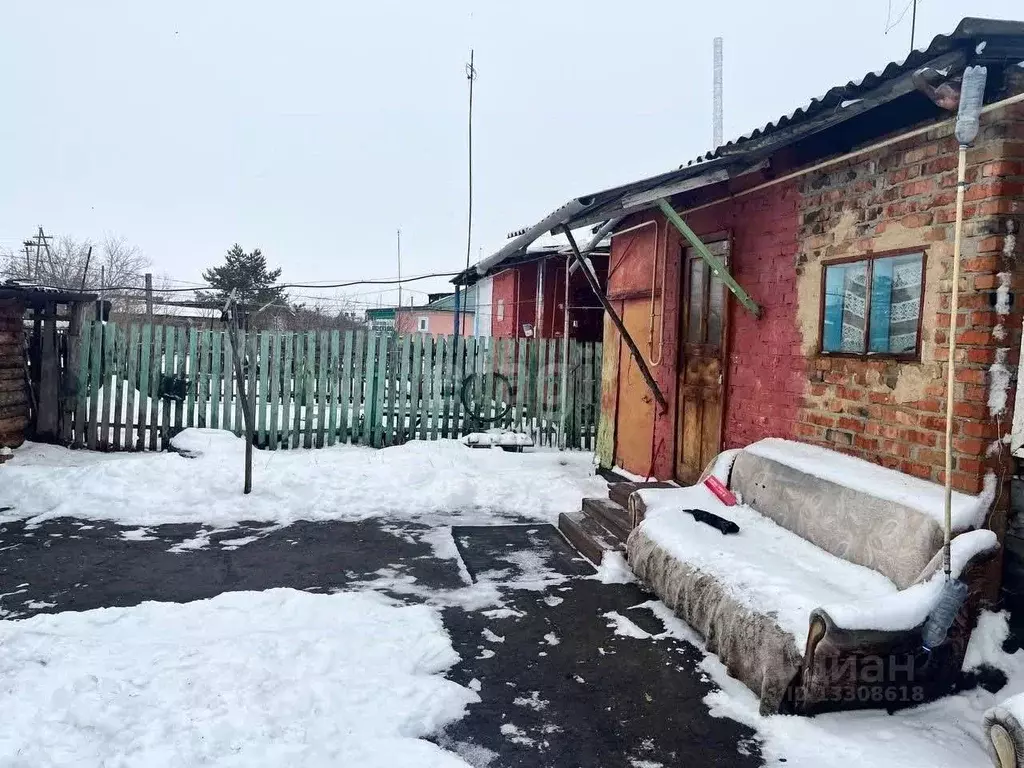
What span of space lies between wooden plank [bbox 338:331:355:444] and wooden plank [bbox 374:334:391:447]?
39cm

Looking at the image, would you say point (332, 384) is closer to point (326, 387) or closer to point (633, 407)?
point (326, 387)

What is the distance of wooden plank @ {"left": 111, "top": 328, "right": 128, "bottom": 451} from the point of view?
30.2 feet

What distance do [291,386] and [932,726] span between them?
8443 millimetres

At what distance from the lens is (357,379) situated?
9891 millimetres

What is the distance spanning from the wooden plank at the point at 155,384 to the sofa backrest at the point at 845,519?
784cm

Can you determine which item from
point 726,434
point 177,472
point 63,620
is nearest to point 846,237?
point 726,434

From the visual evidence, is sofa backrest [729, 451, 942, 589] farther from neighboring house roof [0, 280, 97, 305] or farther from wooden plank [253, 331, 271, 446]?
neighboring house roof [0, 280, 97, 305]

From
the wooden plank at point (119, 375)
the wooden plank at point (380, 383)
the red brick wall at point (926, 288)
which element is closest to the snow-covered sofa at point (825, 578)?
the red brick wall at point (926, 288)

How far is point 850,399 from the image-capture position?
14.5ft

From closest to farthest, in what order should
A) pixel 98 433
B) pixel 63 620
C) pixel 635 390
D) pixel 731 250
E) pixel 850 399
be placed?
pixel 63 620 < pixel 850 399 < pixel 731 250 < pixel 635 390 < pixel 98 433

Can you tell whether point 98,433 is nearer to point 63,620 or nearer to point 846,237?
point 63,620

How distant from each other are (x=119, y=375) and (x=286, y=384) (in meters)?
2.20

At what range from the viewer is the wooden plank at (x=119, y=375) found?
921cm

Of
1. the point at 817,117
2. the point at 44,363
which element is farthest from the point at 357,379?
the point at 817,117
